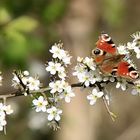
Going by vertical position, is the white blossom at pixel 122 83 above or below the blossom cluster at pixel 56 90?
below

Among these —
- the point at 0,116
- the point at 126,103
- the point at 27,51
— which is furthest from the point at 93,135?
the point at 0,116

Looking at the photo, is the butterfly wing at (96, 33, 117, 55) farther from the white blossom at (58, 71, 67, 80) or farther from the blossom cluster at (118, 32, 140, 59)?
the white blossom at (58, 71, 67, 80)

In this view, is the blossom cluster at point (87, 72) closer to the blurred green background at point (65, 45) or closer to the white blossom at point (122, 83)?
the white blossom at point (122, 83)

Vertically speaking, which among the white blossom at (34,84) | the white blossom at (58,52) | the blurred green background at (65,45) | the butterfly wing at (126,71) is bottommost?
the butterfly wing at (126,71)

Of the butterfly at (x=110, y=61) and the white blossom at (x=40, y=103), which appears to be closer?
the butterfly at (x=110, y=61)

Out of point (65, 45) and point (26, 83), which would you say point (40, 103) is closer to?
point (26, 83)

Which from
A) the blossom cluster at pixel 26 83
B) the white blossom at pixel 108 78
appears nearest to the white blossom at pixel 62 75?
the blossom cluster at pixel 26 83
